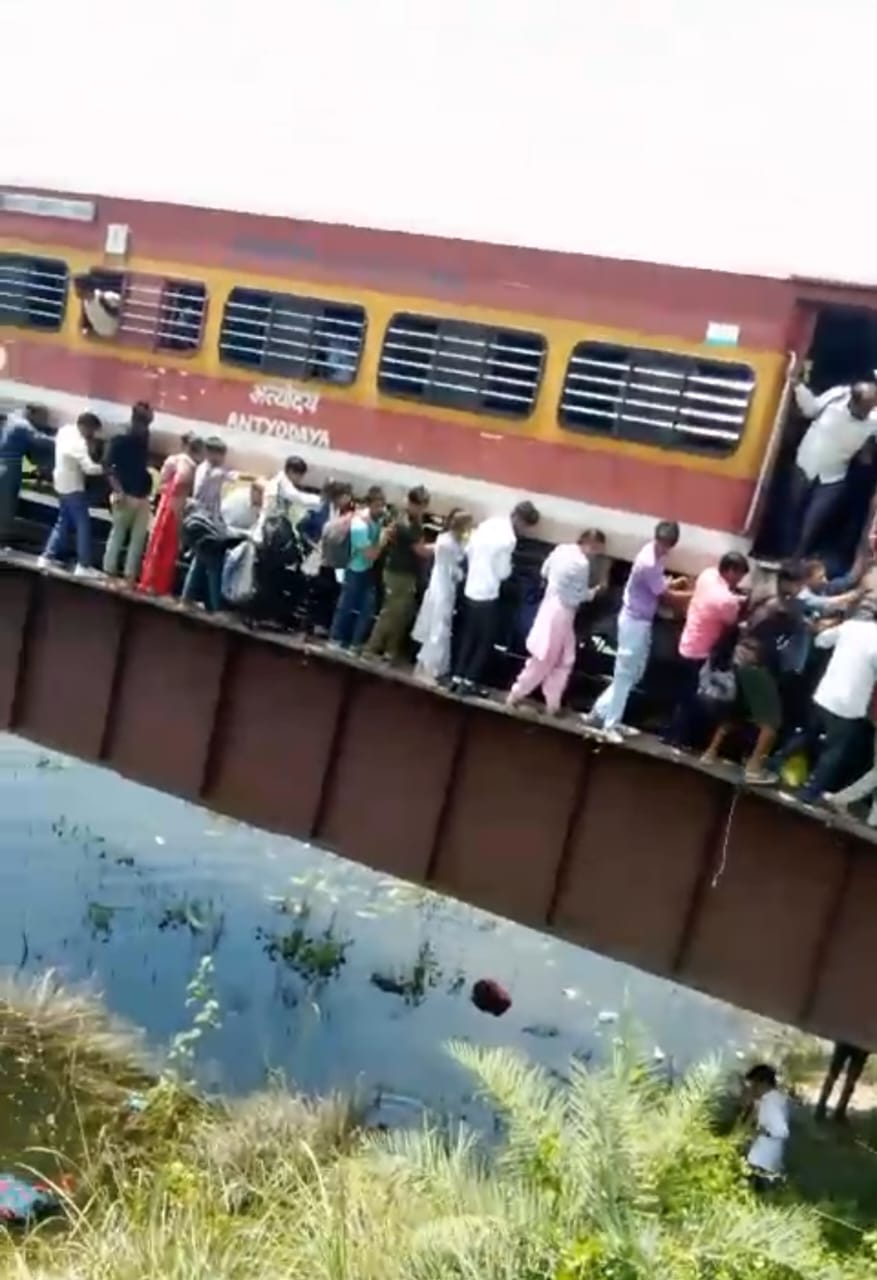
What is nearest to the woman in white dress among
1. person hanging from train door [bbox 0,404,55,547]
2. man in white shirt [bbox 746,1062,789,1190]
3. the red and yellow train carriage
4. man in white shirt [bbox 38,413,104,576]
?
the red and yellow train carriage

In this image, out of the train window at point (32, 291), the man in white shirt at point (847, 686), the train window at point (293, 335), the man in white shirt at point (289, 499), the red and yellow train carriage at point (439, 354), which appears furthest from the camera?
the train window at point (32, 291)

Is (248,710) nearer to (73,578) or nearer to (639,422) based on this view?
(73,578)

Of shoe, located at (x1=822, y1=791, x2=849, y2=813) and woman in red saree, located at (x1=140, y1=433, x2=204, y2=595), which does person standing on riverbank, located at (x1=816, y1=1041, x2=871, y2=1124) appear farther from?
woman in red saree, located at (x1=140, y1=433, x2=204, y2=595)

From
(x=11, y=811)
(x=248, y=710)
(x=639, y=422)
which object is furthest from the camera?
(x=11, y=811)

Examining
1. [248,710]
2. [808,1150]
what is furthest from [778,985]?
[248,710]

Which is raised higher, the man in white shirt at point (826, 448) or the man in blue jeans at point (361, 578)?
the man in white shirt at point (826, 448)

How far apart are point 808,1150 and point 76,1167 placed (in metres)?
6.11

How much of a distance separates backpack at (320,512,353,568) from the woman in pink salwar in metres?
1.50

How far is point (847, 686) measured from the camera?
928 centimetres

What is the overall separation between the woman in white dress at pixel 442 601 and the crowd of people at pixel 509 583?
0.01m

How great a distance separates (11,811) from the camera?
23.7m

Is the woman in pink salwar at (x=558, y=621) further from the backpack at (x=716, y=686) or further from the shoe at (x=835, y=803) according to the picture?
the shoe at (x=835, y=803)

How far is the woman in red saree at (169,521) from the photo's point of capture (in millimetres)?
12247

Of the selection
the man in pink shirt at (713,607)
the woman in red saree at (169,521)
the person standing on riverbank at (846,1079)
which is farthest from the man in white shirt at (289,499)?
the person standing on riverbank at (846,1079)
